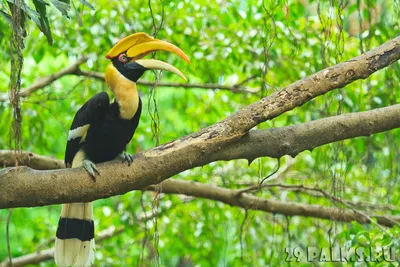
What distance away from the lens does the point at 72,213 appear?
299 centimetres

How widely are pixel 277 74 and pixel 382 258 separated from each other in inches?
59.6

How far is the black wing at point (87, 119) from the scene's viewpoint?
8.90ft

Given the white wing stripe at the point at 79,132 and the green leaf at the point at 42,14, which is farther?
the white wing stripe at the point at 79,132

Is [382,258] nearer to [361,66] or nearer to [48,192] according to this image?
[361,66]

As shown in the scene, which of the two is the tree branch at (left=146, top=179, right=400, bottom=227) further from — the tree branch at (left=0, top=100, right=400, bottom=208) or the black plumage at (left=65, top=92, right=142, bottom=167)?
the tree branch at (left=0, top=100, right=400, bottom=208)

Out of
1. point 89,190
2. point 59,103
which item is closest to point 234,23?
point 59,103

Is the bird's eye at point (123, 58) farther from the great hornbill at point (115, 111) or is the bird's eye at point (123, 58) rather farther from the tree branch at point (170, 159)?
the tree branch at point (170, 159)

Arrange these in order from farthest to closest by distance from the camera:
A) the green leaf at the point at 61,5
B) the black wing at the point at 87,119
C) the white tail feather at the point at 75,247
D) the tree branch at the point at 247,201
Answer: the tree branch at the point at 247,201, the white tail feather at the point at 75,247, the black wing at the point at 87,119, the green leaf at the point at 61,5

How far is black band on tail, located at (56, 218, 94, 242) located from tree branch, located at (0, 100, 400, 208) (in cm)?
Answer: 83

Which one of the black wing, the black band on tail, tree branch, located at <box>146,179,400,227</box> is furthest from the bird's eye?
tree branch, located at <box>146,179,400,227</box>

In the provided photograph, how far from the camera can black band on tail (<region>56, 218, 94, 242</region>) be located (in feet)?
9.75

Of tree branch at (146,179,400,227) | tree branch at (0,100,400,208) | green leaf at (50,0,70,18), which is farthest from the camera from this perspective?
tree branch at (146,179,400,227)

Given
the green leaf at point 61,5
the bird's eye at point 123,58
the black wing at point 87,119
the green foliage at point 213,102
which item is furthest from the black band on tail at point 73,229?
the green leaf at point 61,5

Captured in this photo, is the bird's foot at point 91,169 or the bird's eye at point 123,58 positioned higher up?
the bird's eye at point 123,58
